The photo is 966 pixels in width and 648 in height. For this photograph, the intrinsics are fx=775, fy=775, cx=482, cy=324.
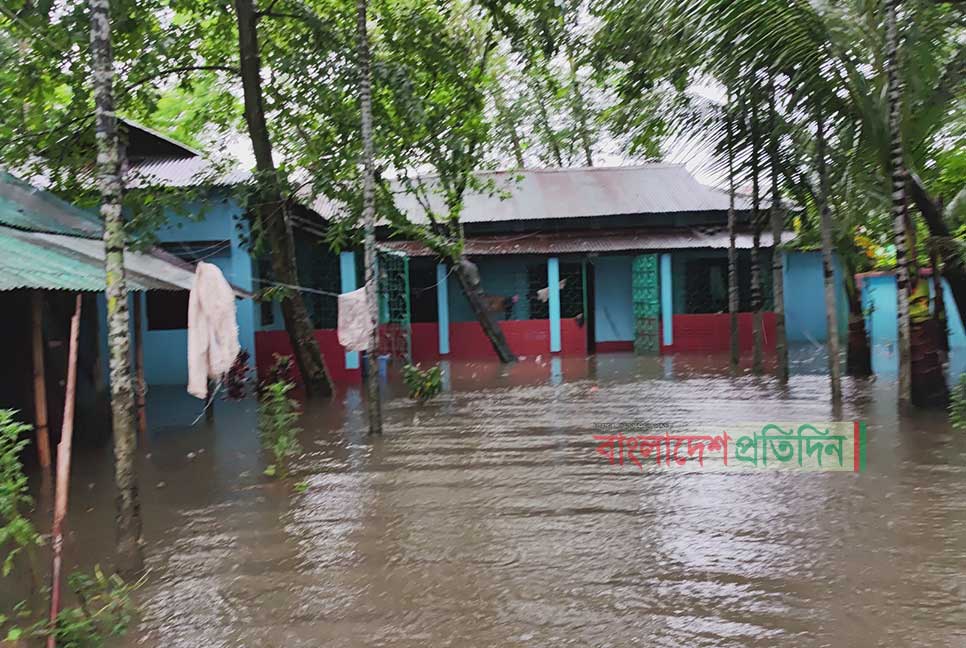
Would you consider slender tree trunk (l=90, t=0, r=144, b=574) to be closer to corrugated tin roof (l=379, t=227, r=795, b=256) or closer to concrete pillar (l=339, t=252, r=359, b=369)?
concrete pillar (l=339, t=252, r=359, b=369)

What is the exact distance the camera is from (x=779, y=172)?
1138 cm

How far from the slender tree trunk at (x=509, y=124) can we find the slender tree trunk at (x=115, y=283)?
57.0ft

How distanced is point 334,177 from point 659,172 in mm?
12945

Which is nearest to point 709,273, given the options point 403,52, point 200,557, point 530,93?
point 530,93

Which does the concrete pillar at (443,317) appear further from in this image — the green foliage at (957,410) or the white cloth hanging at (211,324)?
the green foliage at (957,410)

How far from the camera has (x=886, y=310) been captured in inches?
800

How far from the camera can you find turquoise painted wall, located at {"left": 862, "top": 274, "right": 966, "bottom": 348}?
726 inches

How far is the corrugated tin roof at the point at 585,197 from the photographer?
64.4 feet

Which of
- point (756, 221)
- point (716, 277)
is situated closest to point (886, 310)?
point (716, 277)

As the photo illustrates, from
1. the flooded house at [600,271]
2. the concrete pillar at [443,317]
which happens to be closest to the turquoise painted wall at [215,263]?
the flooded house at [600,271]

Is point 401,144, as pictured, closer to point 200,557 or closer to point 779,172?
point 779,172

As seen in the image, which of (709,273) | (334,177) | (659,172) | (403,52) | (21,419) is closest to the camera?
(21,419)

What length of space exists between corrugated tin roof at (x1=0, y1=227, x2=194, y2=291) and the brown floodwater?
191 cm

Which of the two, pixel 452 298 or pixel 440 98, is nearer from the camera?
pixel 440 98
